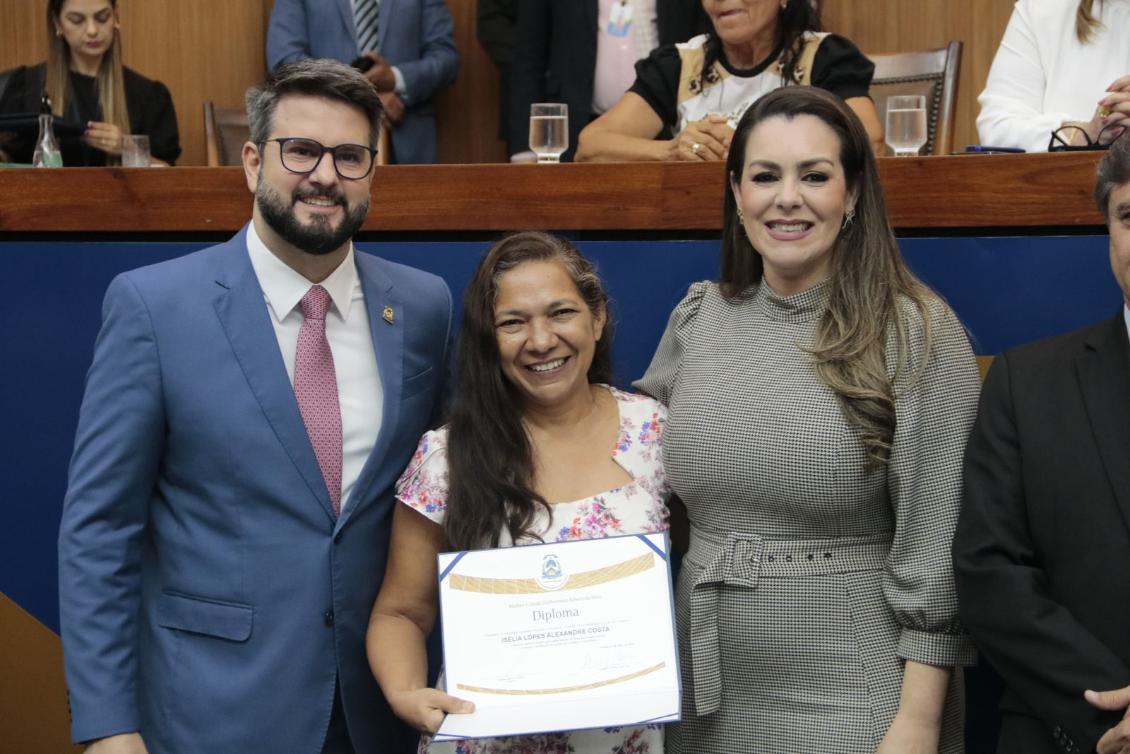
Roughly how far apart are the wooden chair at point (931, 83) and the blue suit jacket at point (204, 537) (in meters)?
2.53

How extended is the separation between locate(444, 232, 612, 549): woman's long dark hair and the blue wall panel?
0.35 metres

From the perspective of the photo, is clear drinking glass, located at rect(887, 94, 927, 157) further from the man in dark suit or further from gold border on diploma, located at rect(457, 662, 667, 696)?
gold border on diploma, located at rect(457, 662, 667, 696)

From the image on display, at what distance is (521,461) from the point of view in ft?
7.61

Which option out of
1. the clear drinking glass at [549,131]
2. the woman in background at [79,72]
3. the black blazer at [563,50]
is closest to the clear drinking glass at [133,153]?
the clear drinking glass at [549,131]

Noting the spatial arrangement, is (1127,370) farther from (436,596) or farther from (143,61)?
(143,61)

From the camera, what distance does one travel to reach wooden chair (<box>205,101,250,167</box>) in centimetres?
486

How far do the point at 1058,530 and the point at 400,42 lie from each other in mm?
3960

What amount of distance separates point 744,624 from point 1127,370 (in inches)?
27.2

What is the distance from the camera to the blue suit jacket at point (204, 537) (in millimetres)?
2209

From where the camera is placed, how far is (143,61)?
6.12 meters

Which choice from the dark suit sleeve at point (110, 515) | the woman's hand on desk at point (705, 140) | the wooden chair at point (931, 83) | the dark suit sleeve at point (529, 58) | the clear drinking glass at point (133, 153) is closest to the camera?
the dark suit sleeve at point (110, 515)

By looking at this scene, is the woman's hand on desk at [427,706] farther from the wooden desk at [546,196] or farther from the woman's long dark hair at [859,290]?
the wooden desk at [546,196]

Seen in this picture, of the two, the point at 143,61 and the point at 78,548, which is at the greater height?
the point at 143,61

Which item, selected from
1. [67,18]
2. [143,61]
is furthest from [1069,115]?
[143,61]
